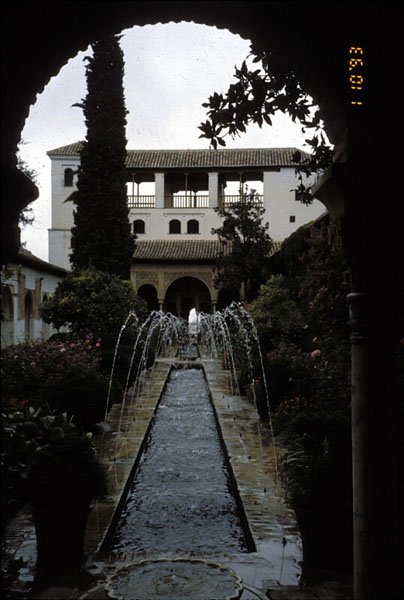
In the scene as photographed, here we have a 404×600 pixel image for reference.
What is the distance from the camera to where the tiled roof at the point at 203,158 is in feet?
114

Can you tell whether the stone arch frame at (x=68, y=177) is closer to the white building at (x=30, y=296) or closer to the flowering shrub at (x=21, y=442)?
the white building at (x=30, y=296)

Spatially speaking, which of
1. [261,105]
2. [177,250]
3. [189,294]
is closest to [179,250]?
[177,250]

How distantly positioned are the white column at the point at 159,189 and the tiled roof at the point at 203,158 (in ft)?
2.56

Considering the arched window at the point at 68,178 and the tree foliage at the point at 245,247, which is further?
the arched window at the point at 68,178

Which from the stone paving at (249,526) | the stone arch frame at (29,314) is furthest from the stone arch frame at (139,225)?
the stone paving at (249,526)

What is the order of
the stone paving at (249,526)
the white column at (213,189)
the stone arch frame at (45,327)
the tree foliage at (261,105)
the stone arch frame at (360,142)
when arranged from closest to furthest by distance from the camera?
the stone arch frame at (360,142) < the stone paving at (249,526) < the tree foliage at (261,105) < the stone arch frame at (45,327) < the white column at (213,189)

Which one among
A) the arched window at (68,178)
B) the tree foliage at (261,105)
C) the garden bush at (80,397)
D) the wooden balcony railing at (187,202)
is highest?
the arched window at (68,178)

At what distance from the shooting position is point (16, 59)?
2240 mm

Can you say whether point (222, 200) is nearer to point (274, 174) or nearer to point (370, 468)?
point (274, 174)

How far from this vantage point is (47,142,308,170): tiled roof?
114 feet

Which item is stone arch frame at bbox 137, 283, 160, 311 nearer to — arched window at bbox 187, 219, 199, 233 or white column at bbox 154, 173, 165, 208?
arched window at bbox 187, 219, 199, 233

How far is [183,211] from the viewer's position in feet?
118

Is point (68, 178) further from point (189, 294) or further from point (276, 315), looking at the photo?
point (276, 315)

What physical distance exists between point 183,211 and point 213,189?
231 centimetres
